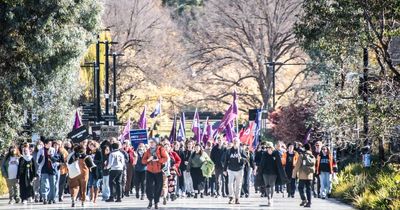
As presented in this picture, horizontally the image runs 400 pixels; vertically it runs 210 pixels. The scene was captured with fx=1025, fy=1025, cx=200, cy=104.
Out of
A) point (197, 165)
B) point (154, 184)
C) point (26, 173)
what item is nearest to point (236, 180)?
point (154, 184)

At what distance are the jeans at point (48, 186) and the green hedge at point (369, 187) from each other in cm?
780

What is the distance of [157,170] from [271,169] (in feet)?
10.3

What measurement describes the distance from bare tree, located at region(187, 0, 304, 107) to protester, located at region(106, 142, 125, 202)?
117 feet

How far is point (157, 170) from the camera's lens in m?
24.5

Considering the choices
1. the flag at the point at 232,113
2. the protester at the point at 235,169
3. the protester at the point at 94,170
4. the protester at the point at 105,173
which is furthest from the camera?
the flag at the point at 232,113

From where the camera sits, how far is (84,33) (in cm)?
3144

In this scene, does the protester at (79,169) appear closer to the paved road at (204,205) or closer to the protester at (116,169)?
the paved road at (204,205)

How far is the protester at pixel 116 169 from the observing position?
27031mm

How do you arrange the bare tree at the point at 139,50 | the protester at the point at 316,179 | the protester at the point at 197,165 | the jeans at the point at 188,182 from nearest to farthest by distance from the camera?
the protester at the point at 316,179 → the protester at the point at 197,165 → the jeans at the point at 188,182 → the bare tree at the point at 139,50

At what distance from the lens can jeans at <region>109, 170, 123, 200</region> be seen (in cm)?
2723

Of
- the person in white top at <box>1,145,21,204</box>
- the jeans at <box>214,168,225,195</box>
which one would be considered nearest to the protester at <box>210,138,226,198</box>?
the jeans at <box>214,168,225,195</box>

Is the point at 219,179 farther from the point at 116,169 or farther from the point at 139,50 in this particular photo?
the point at 139,50

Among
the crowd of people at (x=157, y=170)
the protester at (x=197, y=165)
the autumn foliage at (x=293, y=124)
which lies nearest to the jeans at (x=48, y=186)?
the crowd of people at (x=157, y=170)

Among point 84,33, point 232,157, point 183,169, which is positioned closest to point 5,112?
point 84,33
